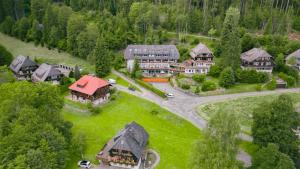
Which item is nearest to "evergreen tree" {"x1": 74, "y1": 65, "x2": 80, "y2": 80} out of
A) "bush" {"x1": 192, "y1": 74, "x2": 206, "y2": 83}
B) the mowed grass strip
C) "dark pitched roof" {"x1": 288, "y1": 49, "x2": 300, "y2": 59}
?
the mowed grass strip

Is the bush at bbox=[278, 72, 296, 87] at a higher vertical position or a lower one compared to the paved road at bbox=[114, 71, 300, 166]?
higher

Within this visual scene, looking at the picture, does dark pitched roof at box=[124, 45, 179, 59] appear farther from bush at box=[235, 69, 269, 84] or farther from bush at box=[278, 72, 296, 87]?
bush at box=[278, 72, 296, 87]

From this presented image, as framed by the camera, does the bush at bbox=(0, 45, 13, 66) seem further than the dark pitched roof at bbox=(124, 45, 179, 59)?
Yes

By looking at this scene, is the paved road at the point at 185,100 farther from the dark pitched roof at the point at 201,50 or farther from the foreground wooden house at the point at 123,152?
the foreground wooden house at the point at 123,152

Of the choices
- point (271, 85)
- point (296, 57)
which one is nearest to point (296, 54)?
point (296, 57)

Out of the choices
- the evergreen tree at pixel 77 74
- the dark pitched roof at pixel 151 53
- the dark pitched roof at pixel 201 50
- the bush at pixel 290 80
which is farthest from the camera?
the dark pitched roof at pixel 201 50

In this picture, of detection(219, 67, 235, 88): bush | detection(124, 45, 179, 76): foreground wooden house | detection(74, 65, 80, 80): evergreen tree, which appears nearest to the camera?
detection(219, 67, 235, 88): bush

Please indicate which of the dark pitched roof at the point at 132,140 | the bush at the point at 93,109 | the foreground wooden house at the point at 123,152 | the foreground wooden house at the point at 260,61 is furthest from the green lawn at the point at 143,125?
the foreground wooden house at the point at 260,61
